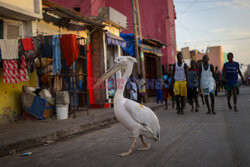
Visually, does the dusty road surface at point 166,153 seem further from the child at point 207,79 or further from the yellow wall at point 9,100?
the yellow wall at point 9,100

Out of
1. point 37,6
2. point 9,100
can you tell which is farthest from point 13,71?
point 37,6

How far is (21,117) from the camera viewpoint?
9.08 m

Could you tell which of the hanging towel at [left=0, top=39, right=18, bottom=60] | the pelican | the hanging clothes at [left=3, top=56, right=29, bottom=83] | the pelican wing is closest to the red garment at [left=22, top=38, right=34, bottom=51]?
the hanging towel at [left=0, top=39, right=18, bottom=60]

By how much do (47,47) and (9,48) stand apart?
123 cm

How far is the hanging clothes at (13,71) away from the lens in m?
7.56

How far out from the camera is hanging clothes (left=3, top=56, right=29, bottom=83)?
756 cm

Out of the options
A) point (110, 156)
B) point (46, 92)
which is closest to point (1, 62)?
point (46, 92)

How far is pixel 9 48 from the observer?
7.25m

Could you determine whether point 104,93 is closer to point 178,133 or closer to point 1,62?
point 1,62

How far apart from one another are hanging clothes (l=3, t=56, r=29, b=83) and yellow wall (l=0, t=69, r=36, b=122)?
93 cm

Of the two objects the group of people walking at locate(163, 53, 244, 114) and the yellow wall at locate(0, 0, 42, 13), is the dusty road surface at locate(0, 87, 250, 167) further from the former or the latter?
the yellow wall at locate(0, 0, 42, 13)

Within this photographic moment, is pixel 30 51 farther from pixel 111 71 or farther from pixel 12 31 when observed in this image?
pixel 111 71

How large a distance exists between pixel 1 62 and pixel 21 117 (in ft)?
7.38

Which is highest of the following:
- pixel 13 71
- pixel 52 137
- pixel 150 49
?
pixel 150 49
